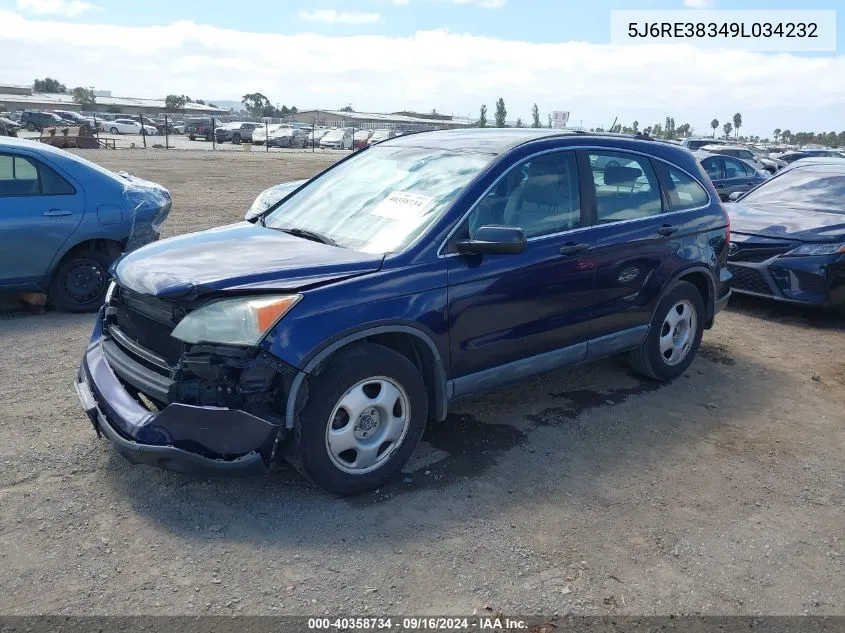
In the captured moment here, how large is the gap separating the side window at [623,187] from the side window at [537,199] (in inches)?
8.7

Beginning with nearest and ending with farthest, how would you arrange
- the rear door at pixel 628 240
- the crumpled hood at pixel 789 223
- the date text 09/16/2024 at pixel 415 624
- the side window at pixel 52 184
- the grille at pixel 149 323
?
1. the date text 09/16/2024 at pixel 415 624
2. the grille at pixel 149 323
3. the rear door at pixel 628 240
4. the side window at pixel 52 184
5. the crumpled hood at pixel 789 223

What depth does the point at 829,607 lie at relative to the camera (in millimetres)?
3010

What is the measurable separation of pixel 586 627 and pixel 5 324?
580 cm

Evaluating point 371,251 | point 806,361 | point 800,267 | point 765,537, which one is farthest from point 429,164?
point 800,267

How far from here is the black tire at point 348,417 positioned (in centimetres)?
340

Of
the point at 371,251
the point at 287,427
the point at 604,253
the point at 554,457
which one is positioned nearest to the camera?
the point at 287,427

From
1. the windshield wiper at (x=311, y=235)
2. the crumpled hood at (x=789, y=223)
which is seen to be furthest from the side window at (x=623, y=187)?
the crumpled hood at (x=789, y=223)

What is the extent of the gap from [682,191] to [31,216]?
5.57 metres

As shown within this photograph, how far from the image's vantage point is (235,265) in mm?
3645

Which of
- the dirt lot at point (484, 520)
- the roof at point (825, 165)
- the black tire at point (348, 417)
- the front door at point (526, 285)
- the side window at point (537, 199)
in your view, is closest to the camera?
the dirt lot at point (484, 520)

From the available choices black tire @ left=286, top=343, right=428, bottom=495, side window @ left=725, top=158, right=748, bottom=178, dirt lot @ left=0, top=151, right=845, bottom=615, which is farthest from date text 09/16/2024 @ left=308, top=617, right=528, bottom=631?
side window @ left=725, top=158, right=748, bottom=178

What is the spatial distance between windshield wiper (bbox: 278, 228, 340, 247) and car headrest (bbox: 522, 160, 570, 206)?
1199mm

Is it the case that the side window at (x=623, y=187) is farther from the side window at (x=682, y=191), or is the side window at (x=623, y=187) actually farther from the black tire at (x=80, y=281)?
the black tire at (x=80, y=281)

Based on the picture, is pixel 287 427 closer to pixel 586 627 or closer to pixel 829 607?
pixel 586 627
